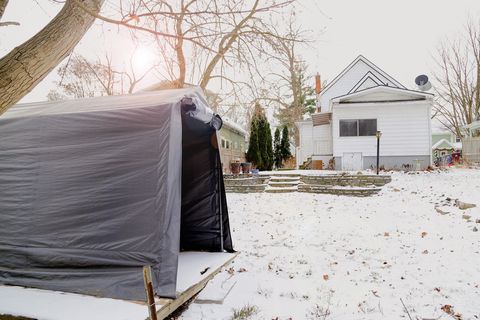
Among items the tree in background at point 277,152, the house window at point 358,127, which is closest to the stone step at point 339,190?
the house window at point 358,127

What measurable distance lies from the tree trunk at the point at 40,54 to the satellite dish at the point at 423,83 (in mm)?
20773

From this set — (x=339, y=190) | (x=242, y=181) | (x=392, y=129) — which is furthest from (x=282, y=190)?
(x=392, y=129)

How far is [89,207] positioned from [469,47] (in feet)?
90.2

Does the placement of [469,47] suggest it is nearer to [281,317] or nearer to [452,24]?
[452,24]

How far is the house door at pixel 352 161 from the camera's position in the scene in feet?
52.9

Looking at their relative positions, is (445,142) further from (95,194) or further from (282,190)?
(95,194)

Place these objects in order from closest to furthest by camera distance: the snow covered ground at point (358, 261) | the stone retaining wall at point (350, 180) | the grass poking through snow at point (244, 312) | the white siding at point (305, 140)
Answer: the grass poking through snow at point (244, 312), the snow covered ground at point (358, 261), the stone retaining wall at point (350, 180), the white siding at point (305, 140)

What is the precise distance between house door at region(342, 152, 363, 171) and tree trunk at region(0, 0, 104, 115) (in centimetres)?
1533

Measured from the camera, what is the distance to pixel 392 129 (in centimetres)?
1591

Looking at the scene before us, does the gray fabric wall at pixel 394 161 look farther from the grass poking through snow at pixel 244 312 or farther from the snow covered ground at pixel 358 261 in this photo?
the grass poking through snow at pixel 244 312

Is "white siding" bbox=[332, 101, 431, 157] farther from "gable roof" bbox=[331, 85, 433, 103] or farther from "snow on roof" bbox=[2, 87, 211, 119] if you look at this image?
"snow on roof" bbox=[2, 87, 211, 119]

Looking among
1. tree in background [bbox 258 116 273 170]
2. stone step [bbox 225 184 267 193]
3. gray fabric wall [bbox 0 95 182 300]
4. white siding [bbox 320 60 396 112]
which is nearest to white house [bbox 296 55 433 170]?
white siding [bbox 320 60 396 112]

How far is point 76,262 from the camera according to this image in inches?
121

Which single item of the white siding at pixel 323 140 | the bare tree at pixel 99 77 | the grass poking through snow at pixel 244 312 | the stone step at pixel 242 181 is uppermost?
the bare tree at pixel 99 77
